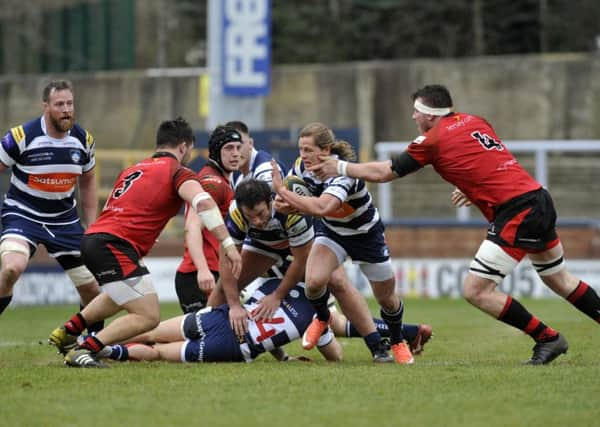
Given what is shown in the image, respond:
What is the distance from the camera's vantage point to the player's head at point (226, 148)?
10711 mm

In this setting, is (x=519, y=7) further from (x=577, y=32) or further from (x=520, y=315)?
(x=520, y=315)

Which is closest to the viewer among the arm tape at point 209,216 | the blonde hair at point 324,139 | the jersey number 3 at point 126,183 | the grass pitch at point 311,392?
the grass pitch at point 311,392

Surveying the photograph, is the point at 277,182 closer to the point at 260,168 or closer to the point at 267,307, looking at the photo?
the point at 267,307

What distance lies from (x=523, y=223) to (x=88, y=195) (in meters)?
3.95

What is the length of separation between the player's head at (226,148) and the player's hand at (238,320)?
162cm

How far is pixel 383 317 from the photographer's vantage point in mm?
10156

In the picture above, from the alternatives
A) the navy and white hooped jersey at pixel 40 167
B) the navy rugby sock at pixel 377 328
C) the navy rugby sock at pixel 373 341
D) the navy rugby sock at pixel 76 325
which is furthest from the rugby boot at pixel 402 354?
the navy and white hooped jersey at pixel 40 167

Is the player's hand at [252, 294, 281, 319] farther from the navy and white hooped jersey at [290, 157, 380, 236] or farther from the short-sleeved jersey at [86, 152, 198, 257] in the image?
the short-sleeved jersey at [86, 152, 198, 257]

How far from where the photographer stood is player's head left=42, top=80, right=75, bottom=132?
10.4 meters

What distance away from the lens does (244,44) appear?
2394cm

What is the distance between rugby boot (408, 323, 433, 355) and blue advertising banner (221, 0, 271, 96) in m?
13.8

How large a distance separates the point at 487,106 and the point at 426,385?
1899cm

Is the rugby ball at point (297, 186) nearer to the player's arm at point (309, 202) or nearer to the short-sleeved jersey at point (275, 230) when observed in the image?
the short-sleeved jersey at point (275, 230)

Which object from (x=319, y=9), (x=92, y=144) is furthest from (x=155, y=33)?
(x=92, y=144)
